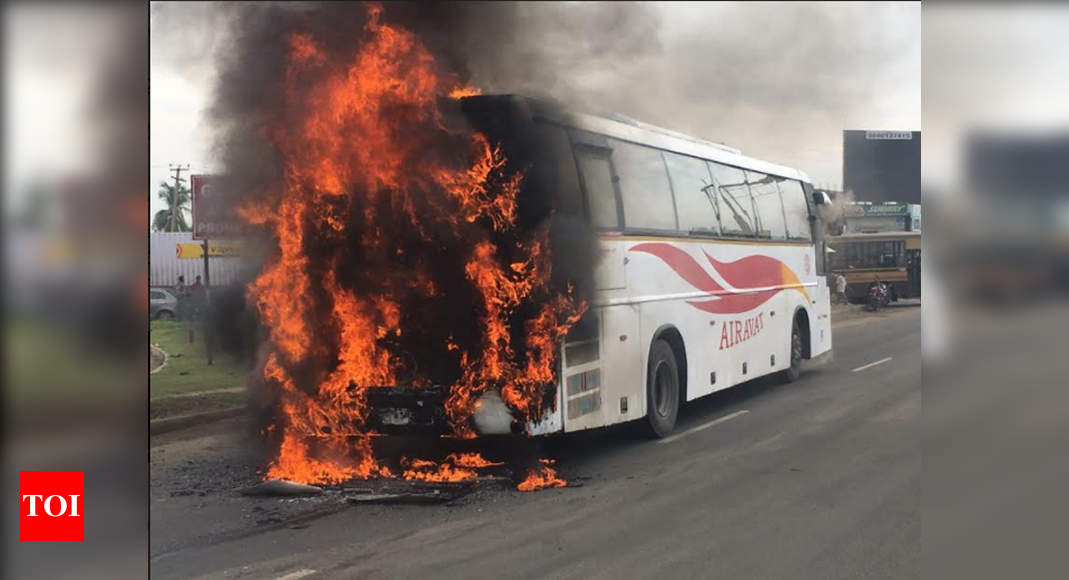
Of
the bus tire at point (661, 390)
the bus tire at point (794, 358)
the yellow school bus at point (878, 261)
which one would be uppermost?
the yellow school bus at point (878, 261)

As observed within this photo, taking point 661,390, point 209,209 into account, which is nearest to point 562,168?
point 661,390

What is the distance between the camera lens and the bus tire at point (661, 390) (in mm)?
6207

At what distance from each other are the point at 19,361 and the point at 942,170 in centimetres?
439

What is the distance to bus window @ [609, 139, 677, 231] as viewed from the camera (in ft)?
17.8

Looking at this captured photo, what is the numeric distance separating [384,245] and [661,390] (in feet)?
6.98

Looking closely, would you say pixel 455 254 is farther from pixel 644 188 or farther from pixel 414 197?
pixel 644 188

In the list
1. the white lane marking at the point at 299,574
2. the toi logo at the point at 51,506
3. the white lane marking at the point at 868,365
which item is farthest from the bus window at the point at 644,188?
the toi logo at the point at 51,506

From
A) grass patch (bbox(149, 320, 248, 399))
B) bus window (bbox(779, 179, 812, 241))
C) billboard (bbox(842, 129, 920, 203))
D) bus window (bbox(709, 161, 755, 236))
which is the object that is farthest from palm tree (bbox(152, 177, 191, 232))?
billboard (bbox(842, 129, 920, 203))

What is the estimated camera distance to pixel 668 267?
6.17 meters

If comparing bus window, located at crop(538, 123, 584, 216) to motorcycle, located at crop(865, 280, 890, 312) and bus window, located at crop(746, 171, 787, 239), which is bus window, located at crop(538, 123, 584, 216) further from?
motorcycle, located at crop(865, 280, 890, 312)

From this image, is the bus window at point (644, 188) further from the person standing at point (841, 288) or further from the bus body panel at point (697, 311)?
the person standing at point (841, 288)

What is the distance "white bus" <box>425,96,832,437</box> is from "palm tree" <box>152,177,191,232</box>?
1.65 meters

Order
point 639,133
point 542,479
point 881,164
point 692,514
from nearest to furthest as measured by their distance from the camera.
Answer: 1. point 881,164
2. point 692,514
3. point 639,133
4. point 542,479

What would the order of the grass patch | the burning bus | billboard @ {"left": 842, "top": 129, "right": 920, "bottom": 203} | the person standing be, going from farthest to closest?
the person standing, the burning bus, the grass patch, billboard @ {"left": 842, "top": 129, "right": 920, "bottom": 203}
